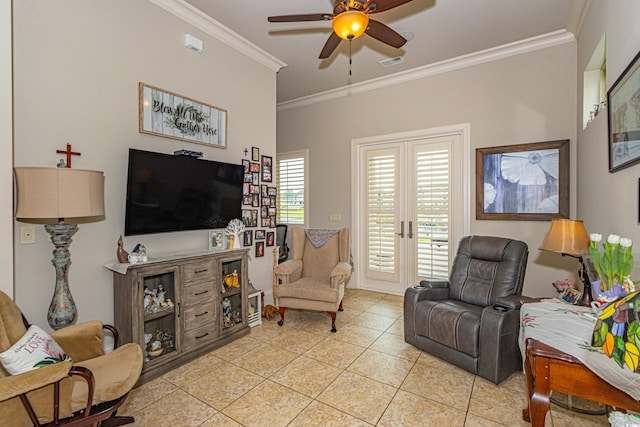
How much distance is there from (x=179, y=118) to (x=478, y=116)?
11.7 ft

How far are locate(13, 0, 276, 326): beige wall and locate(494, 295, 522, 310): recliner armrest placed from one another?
A: 282 cm

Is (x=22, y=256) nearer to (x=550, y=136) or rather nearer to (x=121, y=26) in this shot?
(x=121, y=26)

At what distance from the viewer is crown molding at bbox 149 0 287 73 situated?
2.92 m

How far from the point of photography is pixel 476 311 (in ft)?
8.54

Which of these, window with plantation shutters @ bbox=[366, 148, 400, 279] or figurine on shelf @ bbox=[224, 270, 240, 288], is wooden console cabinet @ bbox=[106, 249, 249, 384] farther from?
window with plantation shutters @ bbox=[366, 148, 400, 279]

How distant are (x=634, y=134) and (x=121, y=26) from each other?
12.1ft

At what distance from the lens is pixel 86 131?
93.5 inches

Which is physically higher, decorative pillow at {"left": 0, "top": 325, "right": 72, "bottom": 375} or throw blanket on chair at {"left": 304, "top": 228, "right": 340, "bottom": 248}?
throw blanket on chair at {"left": 304, "top": 228, "right": 340, "bottom": 248}

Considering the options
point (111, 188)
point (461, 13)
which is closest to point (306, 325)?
point (111, 188)

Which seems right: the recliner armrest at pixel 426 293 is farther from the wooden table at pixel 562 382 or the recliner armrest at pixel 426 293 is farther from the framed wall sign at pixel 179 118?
the framed wall sign at pixel 179 118

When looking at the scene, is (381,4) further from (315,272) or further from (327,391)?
(315,272)

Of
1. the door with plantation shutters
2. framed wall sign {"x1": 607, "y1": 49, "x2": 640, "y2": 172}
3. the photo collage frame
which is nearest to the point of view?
framed wall sign {"x1": 607, "y1": 49, "x2": 640, "y2": 172}

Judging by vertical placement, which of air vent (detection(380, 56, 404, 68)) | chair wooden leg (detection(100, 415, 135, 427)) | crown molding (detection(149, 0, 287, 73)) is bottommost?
chair wooden leg (detection(100, 415, 135, 427))

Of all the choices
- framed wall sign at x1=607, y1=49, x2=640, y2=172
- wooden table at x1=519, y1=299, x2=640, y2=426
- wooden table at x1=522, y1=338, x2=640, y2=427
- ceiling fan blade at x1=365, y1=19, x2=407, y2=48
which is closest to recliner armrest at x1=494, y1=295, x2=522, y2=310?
wooden table at x1=519, y1=299, x2=640, y2=426
